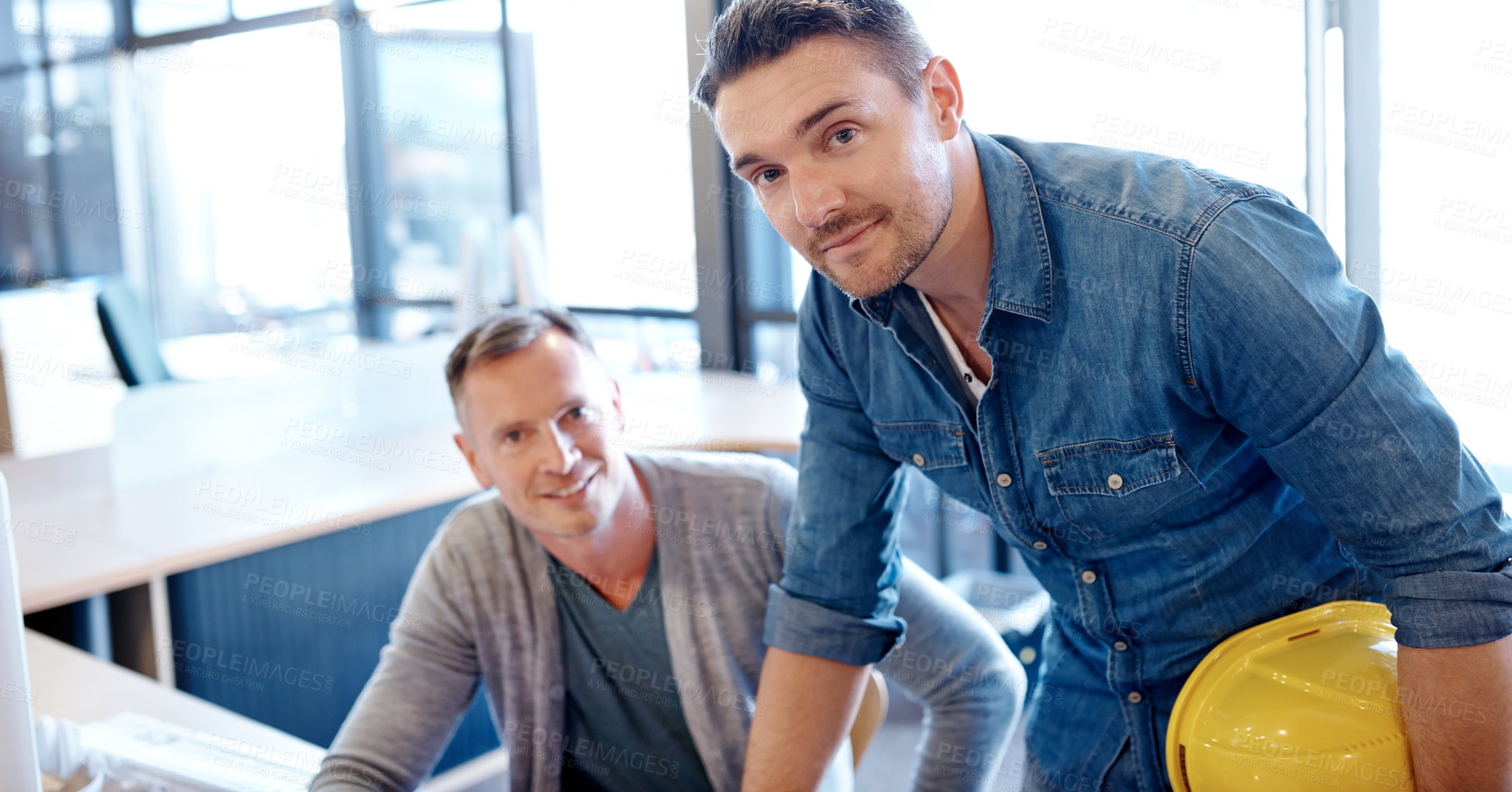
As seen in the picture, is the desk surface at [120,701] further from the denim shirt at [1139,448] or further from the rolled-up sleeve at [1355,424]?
the rolled-up sleeve at [1355,424]

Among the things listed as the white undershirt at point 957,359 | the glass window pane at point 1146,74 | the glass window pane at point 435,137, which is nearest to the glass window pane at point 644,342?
the glass window pane at point 435,137

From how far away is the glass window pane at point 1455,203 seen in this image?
92.5 inches

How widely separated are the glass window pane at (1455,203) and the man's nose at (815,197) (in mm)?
1963

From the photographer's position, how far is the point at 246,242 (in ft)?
19.8

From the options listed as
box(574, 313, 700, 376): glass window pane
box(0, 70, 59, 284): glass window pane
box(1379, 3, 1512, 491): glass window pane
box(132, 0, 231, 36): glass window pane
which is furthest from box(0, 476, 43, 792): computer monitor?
box(0, 70, 59, 284): glass window pane

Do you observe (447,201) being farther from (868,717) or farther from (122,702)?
(868,717)

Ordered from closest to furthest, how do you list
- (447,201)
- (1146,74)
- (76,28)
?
(1146,74)
(447,201)
(76,28)

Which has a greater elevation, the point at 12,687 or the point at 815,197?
the point at 815,197

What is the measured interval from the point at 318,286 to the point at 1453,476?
5687 millimetres

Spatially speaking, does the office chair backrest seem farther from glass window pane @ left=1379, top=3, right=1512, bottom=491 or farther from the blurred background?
glass window pane @ left=1379, top=3, right=1512, bottom=491

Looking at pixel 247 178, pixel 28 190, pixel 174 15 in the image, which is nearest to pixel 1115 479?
pixel 247 178

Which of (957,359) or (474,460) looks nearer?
(957,359)

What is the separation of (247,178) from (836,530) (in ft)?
18.9

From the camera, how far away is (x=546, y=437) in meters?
1.52
